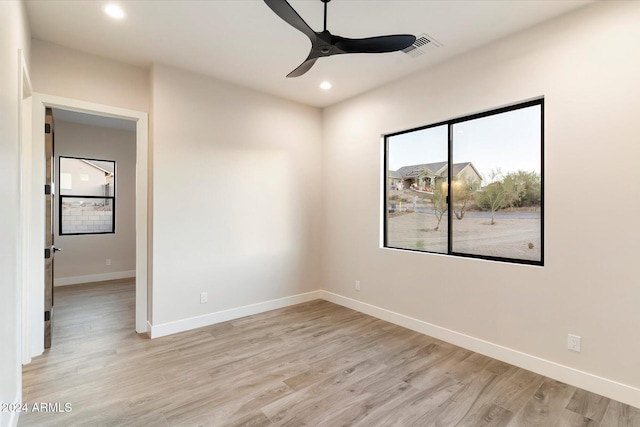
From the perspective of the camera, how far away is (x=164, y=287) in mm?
3504

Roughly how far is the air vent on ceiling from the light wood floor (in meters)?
2.94

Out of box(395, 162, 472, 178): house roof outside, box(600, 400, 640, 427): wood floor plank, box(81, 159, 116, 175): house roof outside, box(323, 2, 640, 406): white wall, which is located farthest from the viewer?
box(81, 159, 116, 175): house roof outside

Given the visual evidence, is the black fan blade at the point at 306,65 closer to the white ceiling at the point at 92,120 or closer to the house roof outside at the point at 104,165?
the white ceiling at the point at 92,120

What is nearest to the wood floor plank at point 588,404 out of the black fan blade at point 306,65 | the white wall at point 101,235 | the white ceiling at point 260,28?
the white ceiling at point 260,28

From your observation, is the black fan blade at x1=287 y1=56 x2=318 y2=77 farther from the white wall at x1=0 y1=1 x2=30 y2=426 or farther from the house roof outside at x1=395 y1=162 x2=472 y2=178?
the house roof outside at x1=395 y1=162 x2=472 y2=178

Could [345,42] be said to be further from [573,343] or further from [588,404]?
[588,404]

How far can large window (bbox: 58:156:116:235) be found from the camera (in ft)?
19.1

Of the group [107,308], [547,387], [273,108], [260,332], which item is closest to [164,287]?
[260,332]

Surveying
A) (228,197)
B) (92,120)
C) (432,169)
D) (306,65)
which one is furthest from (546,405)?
(92,120)

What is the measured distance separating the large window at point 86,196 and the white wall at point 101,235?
103mm

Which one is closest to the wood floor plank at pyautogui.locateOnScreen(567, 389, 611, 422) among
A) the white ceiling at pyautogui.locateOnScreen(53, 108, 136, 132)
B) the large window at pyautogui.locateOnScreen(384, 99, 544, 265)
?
the large window at pyautogui.locateOnScreen(384, 99, 544, 265)

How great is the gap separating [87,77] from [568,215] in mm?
4616

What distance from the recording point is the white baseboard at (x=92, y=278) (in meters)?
5.67

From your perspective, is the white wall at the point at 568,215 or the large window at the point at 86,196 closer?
the white wall at the point at 568,215
